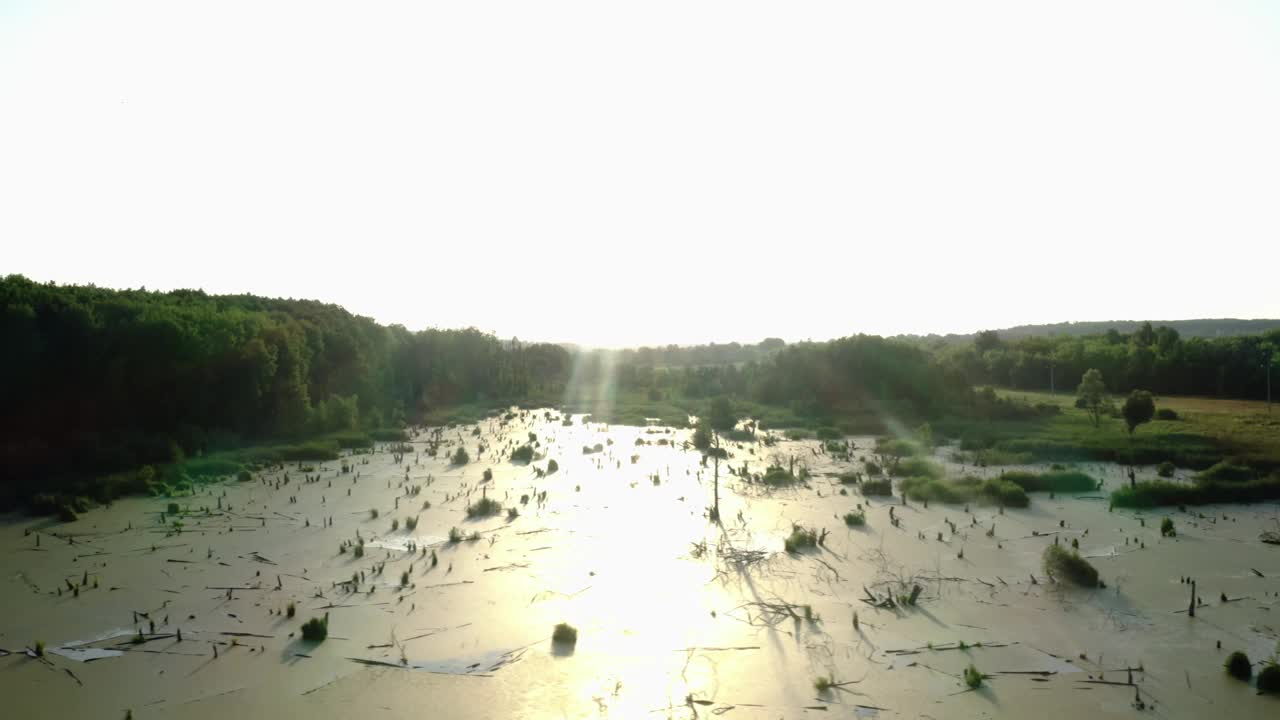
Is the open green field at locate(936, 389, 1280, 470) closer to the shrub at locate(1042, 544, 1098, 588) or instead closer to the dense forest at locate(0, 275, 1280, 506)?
the dense forest at locate(0, 275, 1280, 506)

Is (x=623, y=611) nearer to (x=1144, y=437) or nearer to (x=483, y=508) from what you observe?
(x=483, y=508)

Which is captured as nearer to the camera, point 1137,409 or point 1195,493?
point 1195,493

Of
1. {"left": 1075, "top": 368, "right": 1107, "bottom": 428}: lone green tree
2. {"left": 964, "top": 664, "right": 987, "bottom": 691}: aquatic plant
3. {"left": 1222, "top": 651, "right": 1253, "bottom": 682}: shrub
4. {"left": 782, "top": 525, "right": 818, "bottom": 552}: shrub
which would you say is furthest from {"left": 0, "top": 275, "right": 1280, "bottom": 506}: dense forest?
{"left": 1222, "top": 651, "right": 1253, "bottom": 682}: shrub

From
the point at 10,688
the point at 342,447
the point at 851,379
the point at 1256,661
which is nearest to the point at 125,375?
the point at 342,447

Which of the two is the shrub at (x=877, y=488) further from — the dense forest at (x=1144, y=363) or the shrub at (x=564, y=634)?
the dense forest at (x=1144, y=363)

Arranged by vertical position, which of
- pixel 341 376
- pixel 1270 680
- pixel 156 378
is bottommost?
pixel 1270 680

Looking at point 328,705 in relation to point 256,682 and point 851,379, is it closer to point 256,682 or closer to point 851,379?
point 256,682

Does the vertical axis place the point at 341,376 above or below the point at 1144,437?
above

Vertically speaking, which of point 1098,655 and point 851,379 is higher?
point 851,379

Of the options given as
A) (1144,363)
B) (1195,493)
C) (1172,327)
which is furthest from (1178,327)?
(1195,493)
